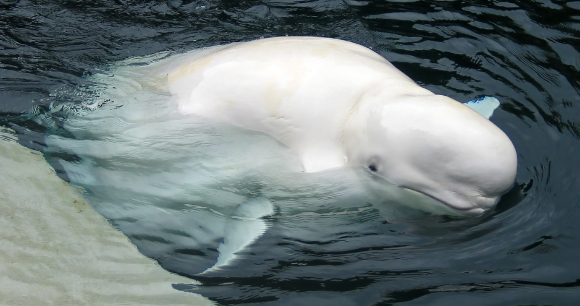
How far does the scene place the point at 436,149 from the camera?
4.88 metres

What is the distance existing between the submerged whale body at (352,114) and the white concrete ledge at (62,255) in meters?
1.48

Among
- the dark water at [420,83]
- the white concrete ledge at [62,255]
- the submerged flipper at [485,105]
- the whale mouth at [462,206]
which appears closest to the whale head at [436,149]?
the whale mouth at [462,206]

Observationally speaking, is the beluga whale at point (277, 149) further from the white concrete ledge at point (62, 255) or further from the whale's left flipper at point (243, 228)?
the white concrete ledge at point (62, 255)

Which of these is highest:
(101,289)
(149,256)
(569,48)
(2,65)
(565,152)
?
(569,48)

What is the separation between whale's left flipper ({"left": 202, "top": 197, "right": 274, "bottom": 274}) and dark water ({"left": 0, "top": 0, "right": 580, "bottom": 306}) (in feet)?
0.34

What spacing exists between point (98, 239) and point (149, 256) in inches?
19.5

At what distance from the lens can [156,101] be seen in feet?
20.0

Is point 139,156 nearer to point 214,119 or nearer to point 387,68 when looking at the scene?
point 214,119

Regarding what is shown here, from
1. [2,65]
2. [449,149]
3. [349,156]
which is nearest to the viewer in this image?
[449,149]

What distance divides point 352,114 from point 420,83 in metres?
2.46

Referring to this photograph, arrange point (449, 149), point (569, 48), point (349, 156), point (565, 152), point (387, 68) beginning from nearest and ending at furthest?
point (449, 149) < point (349, 156) < point (387, 68) < point (565, 152) < point (569, 48)

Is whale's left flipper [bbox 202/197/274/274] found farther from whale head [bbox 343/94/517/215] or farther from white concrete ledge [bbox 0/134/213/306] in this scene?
whale head [bbox 343/94/517/215]

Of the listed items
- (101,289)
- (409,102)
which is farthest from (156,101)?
(409,102)

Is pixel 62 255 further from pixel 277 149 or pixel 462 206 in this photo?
pixel 462 206
